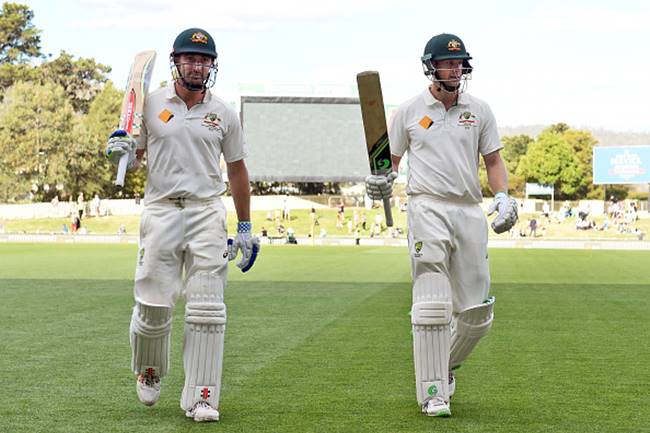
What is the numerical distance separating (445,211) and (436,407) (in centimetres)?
123

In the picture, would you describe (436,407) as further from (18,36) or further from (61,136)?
(18,36)

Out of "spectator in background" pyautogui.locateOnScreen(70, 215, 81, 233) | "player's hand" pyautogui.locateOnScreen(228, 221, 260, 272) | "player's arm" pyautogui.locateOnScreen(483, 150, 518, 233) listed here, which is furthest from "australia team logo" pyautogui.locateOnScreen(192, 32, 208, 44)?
"spectator in background" pyautogui.locateOnScreen(70, 215, 81, 233)

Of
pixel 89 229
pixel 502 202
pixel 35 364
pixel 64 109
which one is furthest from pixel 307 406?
pixel 64 109

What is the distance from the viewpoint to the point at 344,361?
392 inches

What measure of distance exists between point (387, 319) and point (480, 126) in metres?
7.07

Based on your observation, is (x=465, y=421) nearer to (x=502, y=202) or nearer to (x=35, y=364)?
(x=502, y=202)

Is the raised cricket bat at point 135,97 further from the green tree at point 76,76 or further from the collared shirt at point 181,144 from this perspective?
the green tree at point 76,76

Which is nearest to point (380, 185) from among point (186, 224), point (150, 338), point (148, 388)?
point (186, 224)

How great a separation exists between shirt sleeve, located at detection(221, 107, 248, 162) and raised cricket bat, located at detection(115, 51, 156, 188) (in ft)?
1.83

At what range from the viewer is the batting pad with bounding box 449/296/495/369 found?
24.2ft

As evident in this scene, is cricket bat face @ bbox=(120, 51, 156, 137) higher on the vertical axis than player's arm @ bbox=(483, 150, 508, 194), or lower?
higher

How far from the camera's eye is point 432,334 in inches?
284

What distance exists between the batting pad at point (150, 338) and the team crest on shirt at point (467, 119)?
2.21m

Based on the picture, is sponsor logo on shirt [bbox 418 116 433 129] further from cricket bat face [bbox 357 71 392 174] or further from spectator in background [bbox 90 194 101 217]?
spectator in background [bbox 90 194 101 217]
